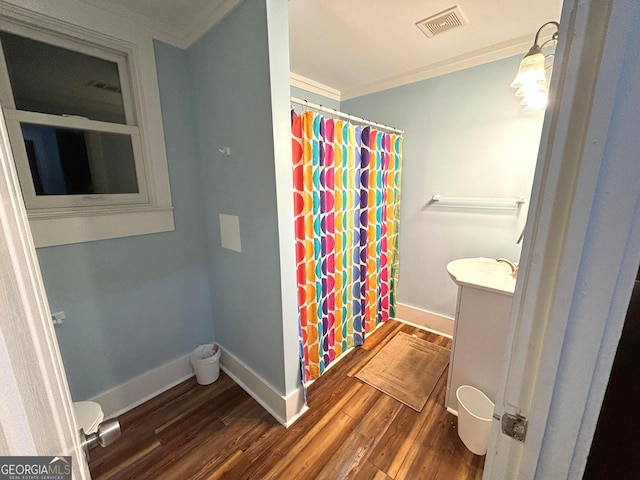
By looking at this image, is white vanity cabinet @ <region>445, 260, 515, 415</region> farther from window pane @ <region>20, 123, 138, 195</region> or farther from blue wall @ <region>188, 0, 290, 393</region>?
window pane @ <region>20, 123, 138, 195</region>

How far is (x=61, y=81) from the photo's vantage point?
1378mm

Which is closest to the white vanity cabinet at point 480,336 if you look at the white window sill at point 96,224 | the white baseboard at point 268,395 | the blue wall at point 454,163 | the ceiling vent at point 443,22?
the blue wall at point 454,163

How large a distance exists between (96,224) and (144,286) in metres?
0.47

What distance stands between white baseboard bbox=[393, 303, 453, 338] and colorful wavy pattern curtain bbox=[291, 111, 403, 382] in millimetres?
228

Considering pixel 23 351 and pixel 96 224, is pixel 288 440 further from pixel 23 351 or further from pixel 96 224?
pixel 96 224

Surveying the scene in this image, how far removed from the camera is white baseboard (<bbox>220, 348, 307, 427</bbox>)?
153cm

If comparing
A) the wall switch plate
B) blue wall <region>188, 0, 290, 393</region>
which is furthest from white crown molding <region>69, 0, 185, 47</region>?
the wall switch plate

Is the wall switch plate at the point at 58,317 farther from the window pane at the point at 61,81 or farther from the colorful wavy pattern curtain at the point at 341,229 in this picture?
the colorful wavy pattern curtain at the point at 341,229

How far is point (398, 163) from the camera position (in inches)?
92.4

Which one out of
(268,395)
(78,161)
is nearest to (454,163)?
(268,395)

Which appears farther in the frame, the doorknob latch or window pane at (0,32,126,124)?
window pane at (0,32,126,124)

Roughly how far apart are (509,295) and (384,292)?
1257mm

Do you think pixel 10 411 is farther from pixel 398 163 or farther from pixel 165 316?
pixel 398 163

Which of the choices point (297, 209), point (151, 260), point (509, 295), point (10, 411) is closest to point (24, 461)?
point (10, 411)
